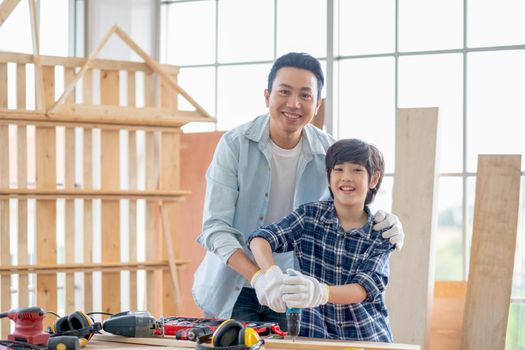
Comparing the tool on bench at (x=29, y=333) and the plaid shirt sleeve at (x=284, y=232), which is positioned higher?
the plaid shirt sleeve at (x=284, y=232)

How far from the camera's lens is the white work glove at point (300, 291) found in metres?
1.94

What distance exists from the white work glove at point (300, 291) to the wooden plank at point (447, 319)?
6.56 ft

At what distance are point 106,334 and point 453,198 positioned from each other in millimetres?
2618

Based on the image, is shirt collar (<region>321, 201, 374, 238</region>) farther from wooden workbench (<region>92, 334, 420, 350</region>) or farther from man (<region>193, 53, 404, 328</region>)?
wooden workbench (<region>92, 334, 420, 350</region>)

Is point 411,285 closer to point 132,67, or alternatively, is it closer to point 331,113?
point 331,113

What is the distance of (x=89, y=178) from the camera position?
4.00 metres

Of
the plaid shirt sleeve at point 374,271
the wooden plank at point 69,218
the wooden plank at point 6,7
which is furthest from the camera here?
the wooden plank at point 69,218

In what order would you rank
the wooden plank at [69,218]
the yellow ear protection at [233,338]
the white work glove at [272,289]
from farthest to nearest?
the wooden plank at [69,218]
the white work glove at [272,289]
the yellow ear protection at [233,338]

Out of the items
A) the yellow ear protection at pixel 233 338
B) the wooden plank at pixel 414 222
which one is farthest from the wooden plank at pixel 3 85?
the yellow ear protection at pixel 233 338

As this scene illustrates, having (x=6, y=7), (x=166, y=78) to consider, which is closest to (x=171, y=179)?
(x=166, y=78)

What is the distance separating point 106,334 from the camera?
2.03 metres

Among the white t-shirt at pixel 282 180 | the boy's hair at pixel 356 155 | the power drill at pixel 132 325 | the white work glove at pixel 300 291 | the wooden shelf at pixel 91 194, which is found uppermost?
the boy's hair at pixel 356 155

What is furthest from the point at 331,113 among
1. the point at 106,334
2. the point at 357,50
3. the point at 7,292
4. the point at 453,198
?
the point at 106,334

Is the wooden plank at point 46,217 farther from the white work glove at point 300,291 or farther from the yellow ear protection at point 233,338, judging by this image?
the yellow ear protection at point 233,338
